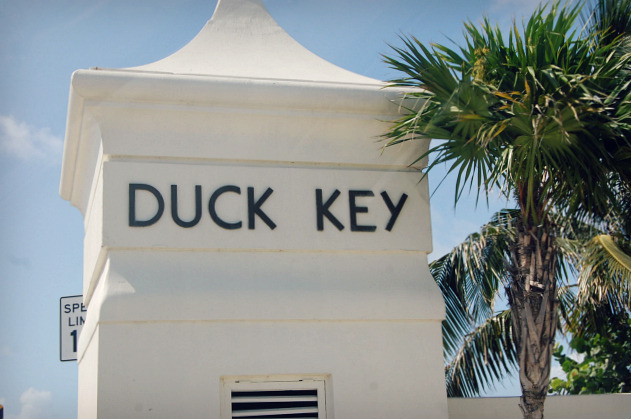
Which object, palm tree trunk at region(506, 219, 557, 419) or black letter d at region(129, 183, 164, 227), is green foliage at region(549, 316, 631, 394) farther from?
black letter d at region(129, 183, 164, 227)

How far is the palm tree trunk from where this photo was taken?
737 cm

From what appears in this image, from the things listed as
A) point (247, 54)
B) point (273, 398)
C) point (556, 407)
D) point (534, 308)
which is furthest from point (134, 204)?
point (556, 407)

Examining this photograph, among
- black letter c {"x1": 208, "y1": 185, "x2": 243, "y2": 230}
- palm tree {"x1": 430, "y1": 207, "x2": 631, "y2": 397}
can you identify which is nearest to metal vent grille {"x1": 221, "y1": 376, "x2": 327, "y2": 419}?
black letter c {"x1": 208, "y1": 185, "x2": 243, "y2": 230}

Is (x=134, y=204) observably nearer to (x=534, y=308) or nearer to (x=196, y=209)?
(x=196, y=209)

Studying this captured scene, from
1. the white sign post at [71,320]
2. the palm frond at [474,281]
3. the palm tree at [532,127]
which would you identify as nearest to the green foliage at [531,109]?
the palm tree at [532,127]

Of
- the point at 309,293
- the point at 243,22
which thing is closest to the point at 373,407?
the point at 309,293

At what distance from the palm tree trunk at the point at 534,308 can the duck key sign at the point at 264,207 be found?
98cm

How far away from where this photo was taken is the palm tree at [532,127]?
6.88m

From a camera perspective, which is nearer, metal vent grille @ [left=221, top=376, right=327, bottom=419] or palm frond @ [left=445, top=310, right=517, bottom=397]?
metal vent grille @ [left=221, top=376, right=327, bottom=419]

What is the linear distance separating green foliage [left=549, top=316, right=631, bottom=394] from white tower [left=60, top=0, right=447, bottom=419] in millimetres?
9416

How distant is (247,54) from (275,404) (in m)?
3.89

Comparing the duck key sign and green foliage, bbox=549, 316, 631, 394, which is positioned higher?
the duck key sign

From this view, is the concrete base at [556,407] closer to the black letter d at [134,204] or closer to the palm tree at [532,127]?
the palm tree at [532,127]

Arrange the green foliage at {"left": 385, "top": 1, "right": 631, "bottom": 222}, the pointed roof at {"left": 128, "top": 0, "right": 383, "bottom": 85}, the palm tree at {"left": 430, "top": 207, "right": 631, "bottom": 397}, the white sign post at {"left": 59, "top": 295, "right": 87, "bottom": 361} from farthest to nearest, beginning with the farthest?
the palm tree at {"left": 430, "top": 207, "right": 631, "bottom": 397} < the white sign post at {"left": 59, "top": 295, "right": 87, "bottom": 361} < the pointed roof at {"left": 128, "top": 0, "right": 383, "bottom": 85} < the green foliage at {"left": 385, "top": 1, "right": 631, "bottom": 222}
